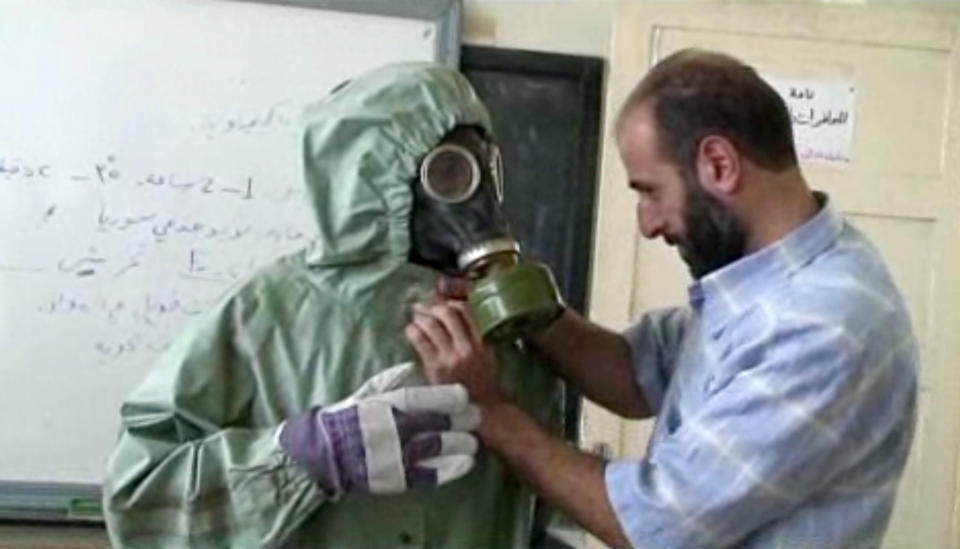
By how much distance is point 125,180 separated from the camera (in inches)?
96.3

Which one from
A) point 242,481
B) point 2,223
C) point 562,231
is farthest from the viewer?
point 562,231

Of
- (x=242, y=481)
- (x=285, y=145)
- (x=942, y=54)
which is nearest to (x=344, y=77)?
(x=285, y=145)

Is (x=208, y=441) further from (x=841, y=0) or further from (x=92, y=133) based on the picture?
(x=841, y=0)

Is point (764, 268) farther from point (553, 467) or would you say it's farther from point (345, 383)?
point (345, 383)

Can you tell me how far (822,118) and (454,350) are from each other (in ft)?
4.77

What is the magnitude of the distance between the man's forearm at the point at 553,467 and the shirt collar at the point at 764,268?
219 millimetres

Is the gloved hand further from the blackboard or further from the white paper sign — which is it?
the white paper sign

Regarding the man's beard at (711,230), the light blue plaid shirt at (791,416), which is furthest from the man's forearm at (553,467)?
the man's beard at (711,230)

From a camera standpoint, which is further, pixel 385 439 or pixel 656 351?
pixel 656 351

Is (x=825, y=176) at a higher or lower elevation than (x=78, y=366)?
higher

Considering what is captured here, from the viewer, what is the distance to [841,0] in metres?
2.71

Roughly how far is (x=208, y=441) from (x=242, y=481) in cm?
6

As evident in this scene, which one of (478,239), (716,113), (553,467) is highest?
(716,113)

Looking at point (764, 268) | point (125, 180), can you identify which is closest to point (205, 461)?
point (764, 268)
